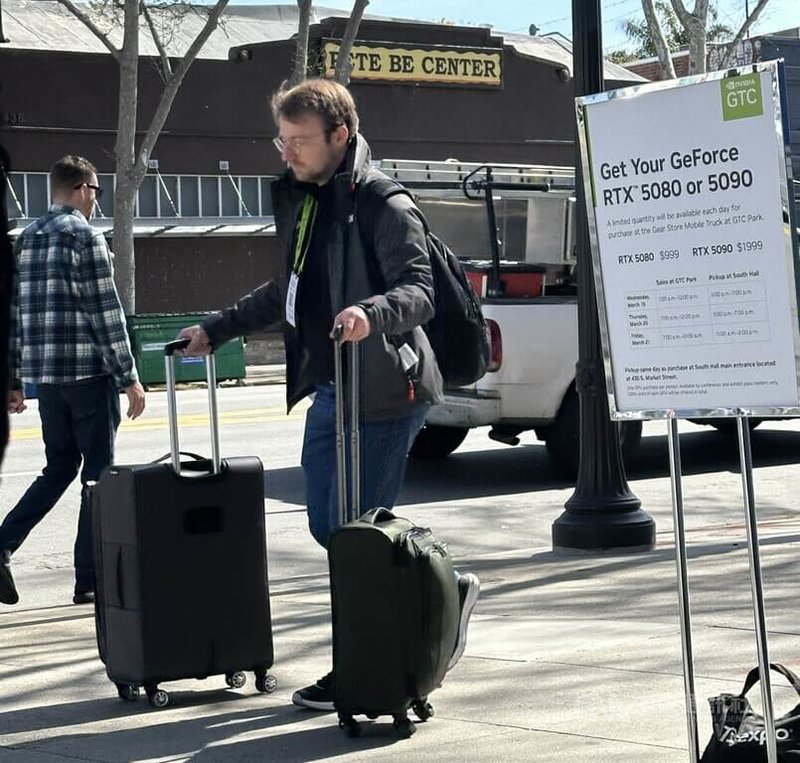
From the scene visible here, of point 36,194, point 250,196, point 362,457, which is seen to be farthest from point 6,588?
point 250,196

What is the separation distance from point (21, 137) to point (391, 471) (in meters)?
28.3

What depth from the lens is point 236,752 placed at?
4.79 metres

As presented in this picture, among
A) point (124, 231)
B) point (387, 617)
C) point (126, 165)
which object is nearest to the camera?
point (387, 617)

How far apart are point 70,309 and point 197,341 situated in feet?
6.56

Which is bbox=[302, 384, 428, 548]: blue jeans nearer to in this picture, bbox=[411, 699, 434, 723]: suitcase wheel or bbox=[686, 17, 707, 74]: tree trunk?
bbox=[411, 699, 434, 723]: suitcase wheel

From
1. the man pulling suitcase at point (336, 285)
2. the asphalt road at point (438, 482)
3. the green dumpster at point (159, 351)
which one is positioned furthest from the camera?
the green dumpster at point (159, 351)

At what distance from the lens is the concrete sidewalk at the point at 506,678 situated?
4.77 m

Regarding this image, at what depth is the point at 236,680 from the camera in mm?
5512

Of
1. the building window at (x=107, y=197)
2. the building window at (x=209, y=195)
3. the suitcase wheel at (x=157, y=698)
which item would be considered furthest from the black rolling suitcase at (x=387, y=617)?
the building window at (x=209, y=195)

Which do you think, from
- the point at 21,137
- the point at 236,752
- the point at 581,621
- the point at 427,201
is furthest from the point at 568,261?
the point at 21,137

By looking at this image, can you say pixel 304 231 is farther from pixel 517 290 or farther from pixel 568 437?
pixel 568 437

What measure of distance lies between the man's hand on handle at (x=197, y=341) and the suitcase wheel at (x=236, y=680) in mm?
1130

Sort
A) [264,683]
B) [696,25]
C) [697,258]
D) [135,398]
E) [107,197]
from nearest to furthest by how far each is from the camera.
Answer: [697,258] < [264,683] < [135,398] < [696,25] < [107,197]

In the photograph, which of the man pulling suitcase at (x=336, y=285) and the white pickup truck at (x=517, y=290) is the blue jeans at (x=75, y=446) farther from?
the white pickup truck at (x=517, y=290)
